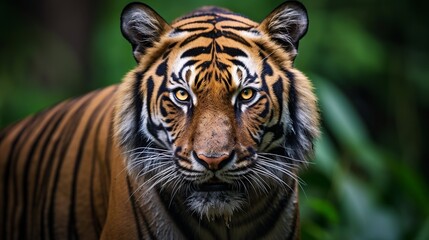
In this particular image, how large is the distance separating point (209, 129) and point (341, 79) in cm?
510

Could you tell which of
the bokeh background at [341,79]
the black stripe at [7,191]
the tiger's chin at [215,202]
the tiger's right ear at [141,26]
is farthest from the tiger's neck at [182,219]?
the bokeh background at [341,79]

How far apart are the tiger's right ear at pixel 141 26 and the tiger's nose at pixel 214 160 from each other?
2.01 feet

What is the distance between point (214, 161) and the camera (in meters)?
2.92

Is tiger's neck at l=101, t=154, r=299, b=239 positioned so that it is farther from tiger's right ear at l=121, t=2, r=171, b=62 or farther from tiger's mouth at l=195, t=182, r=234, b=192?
tiger's right ear at l=121, t=2, r=171, b=62

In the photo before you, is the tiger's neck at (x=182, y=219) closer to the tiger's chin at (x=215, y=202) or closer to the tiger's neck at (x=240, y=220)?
the tiger's neck at (x=240, y=220)

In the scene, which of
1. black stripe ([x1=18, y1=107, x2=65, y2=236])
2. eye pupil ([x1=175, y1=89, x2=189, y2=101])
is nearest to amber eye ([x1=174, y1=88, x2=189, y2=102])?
eye pupil ([x1=175, y1=89, x2=189, y2=101])

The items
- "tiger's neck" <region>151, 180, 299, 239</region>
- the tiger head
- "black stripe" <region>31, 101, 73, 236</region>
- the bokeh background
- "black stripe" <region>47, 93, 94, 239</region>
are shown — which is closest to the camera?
the tiger head

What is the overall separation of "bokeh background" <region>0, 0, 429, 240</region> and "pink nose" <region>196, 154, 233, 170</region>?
1.89 metres

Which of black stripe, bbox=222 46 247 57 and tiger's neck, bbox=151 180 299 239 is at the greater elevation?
black stripe, bbox=222 46 247 57

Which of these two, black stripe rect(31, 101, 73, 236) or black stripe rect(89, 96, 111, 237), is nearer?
black stripe rect(89, 96, 111, 237)

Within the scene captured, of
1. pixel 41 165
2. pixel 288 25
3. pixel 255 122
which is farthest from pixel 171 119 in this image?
pixel 41 165

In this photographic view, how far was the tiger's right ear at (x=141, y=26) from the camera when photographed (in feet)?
10.9

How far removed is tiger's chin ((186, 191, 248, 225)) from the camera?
3.10m

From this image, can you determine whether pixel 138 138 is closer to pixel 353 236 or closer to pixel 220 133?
pixel 220 133
